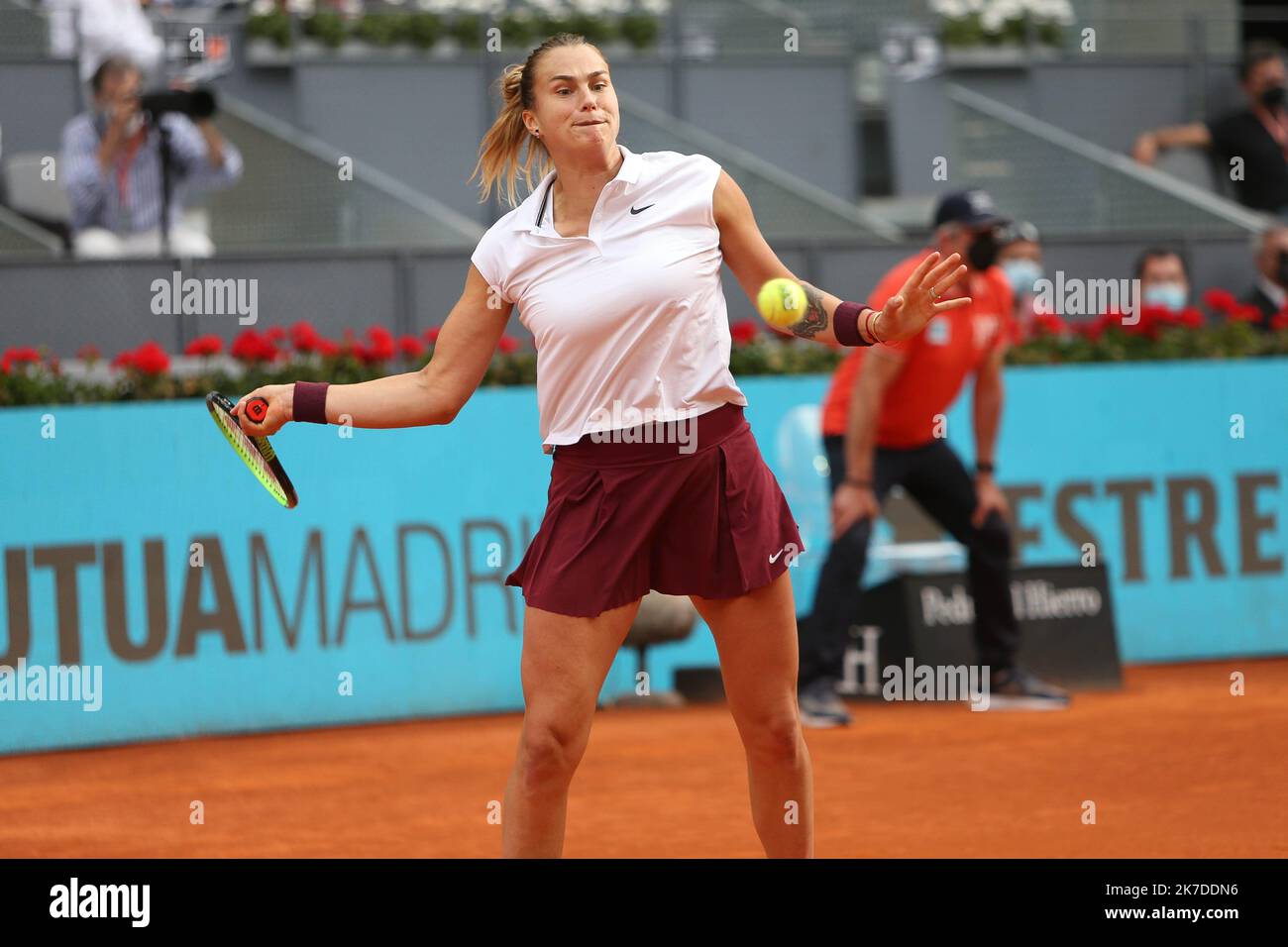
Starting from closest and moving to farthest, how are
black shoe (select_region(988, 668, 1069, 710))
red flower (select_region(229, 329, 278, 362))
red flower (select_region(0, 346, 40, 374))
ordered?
1. red flower (select_region(0, 346, 40, 374))
2. black shoe (select_region(988, 668, 1069, 710))
3. red flower (select_region(229, 329, 278, 362))

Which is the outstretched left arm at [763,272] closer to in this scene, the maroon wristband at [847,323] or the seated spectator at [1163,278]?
the maroon wristband at [847,323]

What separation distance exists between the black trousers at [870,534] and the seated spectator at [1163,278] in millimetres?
4332

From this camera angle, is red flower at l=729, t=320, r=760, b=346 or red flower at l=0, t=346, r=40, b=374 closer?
red flower at l=0, t=346, r=40, b=374

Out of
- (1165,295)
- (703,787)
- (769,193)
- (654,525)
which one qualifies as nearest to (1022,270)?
(1165,295)

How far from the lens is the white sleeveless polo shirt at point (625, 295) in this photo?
447cm

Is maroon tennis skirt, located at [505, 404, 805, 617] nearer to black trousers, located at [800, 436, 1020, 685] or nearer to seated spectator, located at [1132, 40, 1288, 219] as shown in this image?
black trousers, located at [800, 436, 1020, 685]

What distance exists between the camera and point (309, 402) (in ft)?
15.1

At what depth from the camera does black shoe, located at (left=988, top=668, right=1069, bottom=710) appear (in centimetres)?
896

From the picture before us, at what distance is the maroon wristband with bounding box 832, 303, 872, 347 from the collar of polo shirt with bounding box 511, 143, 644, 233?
587 mm

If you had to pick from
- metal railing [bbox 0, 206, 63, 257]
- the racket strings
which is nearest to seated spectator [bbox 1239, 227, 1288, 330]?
metal railing [bbox 0, 206, 63, 257]

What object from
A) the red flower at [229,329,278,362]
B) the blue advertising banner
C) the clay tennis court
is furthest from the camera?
the red flower at [229,329,278,362]

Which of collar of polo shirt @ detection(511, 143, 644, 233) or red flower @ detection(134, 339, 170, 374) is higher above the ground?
collar of polo shirt @ detection(511, 143, 644, 233)

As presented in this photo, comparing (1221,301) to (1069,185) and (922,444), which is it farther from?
(922,444)

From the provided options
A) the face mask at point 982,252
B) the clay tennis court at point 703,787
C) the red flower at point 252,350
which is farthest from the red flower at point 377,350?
the face mask at point 982,252
